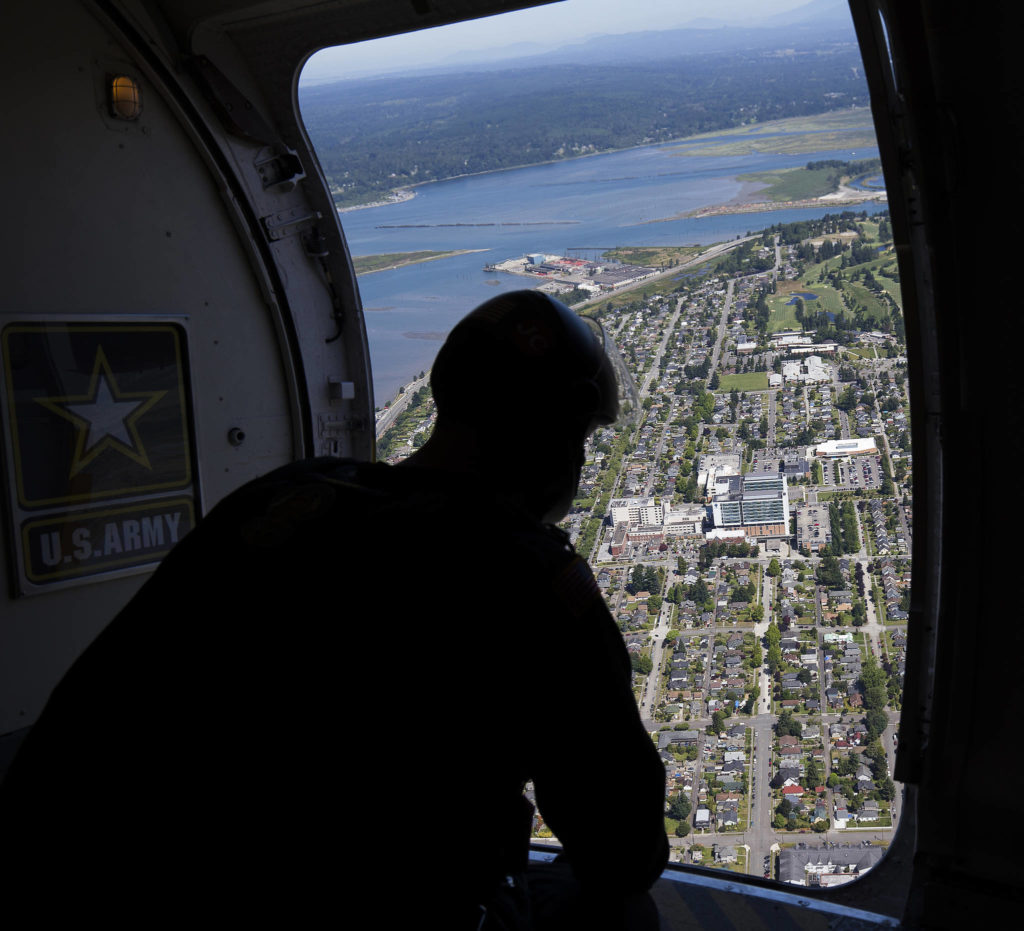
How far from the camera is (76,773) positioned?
0.97 m

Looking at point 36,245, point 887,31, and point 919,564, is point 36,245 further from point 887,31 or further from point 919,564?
point 919,564

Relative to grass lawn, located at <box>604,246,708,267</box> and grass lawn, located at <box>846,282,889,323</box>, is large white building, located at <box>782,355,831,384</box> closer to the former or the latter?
grass lawn, located at <box>846,282,889,323</box>

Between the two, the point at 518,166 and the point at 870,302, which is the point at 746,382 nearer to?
the point at 870,302

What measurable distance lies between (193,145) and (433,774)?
2.34 m

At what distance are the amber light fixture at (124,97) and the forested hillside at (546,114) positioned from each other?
36.3 inches

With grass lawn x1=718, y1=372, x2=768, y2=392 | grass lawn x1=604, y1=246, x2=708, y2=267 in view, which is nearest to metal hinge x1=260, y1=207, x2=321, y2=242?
grass lawn x1=604, y1=246, x2=708, y2=267

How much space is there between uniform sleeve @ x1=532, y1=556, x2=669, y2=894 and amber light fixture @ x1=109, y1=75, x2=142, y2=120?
2128mm

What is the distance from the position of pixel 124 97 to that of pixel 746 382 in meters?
2.10

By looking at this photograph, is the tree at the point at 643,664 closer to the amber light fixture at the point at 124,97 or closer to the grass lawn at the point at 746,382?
the grass lawn at the point at 746,382

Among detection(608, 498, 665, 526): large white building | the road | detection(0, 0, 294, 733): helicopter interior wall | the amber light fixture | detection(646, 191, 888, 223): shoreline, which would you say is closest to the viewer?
detection(0, 0, 294, 733): helicopter interior wall

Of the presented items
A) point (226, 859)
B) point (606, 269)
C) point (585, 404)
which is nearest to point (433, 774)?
point (226, 859)

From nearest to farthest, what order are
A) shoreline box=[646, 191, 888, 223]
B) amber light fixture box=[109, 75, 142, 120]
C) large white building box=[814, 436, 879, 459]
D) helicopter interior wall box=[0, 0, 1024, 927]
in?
helicopter interior wall box=[0, 0, 1024, 927]
amber light fixture box=[109, 75, 142, 120]
large white building box=[814, 436, 879, 459]
shoreline box=[646, 191, 888, 223]

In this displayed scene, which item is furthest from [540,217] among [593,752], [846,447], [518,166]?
[593,752]

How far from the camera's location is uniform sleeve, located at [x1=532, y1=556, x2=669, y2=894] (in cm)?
108
